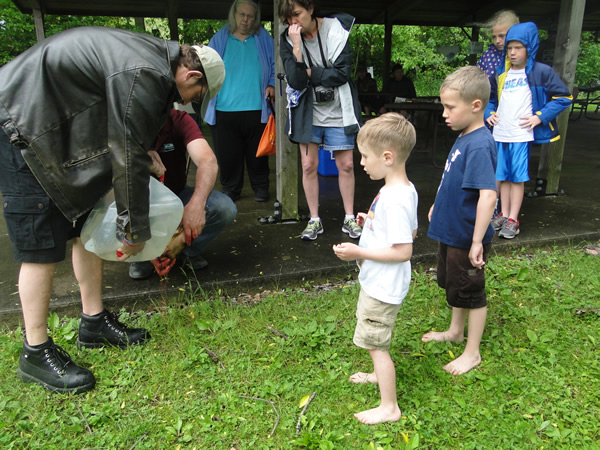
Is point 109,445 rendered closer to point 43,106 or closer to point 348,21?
point 43,106

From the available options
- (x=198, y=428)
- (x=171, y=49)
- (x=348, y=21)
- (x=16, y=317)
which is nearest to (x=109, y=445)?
(x=198, y=428)

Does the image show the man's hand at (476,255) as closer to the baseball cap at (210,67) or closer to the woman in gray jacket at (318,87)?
the baseball cap at (210,67)

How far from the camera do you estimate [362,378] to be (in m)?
2.26

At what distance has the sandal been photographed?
373 cm

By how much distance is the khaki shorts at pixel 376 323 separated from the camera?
6.30 ft

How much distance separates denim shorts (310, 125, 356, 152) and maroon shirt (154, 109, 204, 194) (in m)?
1.04

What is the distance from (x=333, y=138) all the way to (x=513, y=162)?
4.90ft

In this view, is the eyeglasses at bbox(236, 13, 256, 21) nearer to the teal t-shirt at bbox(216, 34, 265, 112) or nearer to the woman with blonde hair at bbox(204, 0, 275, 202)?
the woman with blonde hair at bbox(204, 0, 275, 202)

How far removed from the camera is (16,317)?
2729mm

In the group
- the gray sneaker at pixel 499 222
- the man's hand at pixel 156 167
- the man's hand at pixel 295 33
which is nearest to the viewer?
the man's hand at pixel 156 167

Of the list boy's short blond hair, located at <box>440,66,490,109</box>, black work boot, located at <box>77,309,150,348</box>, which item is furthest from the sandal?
black work boot, located at <box>77,309,150,348</box>

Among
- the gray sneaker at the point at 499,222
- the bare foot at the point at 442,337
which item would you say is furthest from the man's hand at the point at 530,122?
the bare foot at the point at 442,337

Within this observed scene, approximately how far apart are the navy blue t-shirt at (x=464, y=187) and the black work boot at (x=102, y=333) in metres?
1.69

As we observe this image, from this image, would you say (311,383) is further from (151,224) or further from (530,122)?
(530,122)
